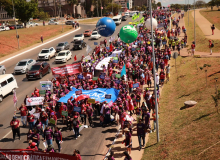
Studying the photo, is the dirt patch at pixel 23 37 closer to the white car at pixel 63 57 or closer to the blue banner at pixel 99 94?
the white car at pixel 63 57

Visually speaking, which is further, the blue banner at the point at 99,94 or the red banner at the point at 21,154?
the blue banner at the point at 99,94

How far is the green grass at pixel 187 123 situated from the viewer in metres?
12.1

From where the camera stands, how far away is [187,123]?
15391mm

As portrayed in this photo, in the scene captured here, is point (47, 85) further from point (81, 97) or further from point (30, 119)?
point (30, 119)

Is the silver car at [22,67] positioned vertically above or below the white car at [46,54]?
below

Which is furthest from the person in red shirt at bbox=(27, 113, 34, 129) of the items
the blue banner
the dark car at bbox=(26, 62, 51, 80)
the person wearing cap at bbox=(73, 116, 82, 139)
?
the dark car at bbox=(26, 62, 51, 80)

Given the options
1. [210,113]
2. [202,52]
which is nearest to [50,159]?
[210,113]

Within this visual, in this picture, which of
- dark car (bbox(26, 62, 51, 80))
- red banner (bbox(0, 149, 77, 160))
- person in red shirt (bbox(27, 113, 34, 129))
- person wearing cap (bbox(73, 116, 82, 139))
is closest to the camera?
red banner (bbox(0, 149, 77, 160))

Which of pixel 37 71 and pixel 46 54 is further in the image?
pixel 46 54

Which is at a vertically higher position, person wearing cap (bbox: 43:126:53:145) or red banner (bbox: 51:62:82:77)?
red banner (bbox: 51:62:82:77)

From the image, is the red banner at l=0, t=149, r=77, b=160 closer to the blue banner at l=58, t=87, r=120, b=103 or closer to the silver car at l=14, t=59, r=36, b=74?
the blue banner at l=58, t=87, r=120, b=103

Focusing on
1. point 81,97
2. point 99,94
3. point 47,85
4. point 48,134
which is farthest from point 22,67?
point 48,134

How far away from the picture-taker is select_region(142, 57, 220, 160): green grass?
1212 cm

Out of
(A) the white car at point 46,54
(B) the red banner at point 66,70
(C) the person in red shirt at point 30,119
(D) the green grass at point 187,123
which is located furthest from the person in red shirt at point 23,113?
(A) the white car at point 46,54
